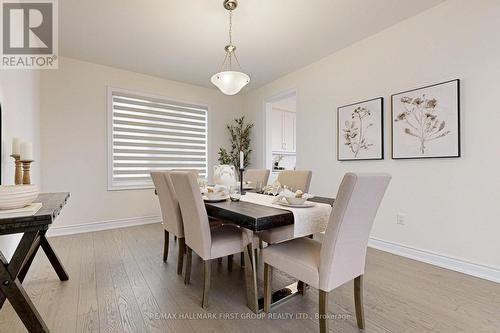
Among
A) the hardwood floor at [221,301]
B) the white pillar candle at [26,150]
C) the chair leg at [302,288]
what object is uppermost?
the white pillar candle at [26,150]

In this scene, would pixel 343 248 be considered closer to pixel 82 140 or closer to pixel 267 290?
pixel 267 290

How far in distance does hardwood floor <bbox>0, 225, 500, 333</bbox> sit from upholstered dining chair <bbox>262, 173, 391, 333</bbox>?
0.35 m

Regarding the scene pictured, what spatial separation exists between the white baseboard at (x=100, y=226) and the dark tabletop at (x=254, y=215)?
2952 mm

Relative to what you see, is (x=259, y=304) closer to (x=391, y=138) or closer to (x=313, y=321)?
(x=313, y=321)

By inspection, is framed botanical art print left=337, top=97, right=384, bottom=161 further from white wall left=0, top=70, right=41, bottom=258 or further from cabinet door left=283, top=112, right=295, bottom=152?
white wall left=0, top=70, right=41, bottom=258

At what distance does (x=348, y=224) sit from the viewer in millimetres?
1247

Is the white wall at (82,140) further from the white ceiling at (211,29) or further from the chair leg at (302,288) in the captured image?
the chair leg at (302,288)

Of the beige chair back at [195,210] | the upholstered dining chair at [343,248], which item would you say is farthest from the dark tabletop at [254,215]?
the upholstered dining chair at [343,248]

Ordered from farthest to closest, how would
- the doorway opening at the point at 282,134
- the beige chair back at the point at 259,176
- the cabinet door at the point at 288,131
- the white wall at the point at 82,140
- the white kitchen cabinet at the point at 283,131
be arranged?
the cabinet door at the point at 288,131, the white kitchen cabinet at the point at 283,131, the doorway opening at the point at 282,134, the white wall at the point at 82,140, the beige chair back at the point at 259,176

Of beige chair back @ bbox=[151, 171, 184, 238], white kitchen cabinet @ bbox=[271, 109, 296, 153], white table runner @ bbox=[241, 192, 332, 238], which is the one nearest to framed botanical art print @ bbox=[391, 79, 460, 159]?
white table runner @ bbox=[241, 192, 332, 238]

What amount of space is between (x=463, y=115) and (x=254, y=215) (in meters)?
2.34

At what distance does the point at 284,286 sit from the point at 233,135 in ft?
12.0

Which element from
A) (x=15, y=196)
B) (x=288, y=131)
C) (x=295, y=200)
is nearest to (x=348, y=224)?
(x=295, y=200)

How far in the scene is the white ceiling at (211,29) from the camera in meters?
2.39
